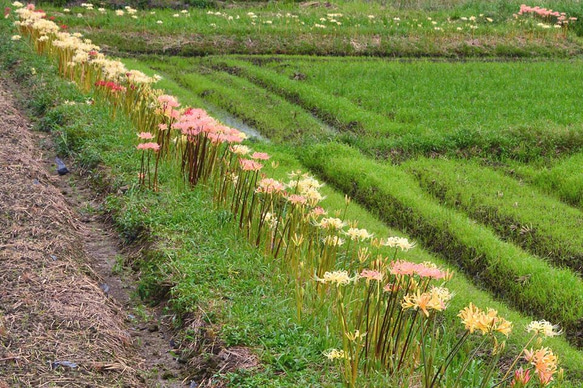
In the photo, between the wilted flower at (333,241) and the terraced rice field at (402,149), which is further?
the terraced rice field at (402,149)

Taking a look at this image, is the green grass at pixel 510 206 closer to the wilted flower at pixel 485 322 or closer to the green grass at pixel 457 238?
the green grass at pixel 457 238

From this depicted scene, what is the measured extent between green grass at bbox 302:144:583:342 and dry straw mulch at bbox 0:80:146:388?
11.6 feet

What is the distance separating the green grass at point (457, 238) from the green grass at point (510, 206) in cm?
28

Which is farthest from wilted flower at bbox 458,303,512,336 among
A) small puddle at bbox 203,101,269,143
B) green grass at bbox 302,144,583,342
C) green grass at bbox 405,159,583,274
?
small puddle at bbox 203,101,269,143

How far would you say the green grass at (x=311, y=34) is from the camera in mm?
17500

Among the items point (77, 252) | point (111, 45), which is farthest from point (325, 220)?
point (111, 45)

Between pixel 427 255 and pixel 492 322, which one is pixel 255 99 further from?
pixel 492 322

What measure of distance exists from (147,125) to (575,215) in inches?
200

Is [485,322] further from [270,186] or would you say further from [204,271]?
[204,271]

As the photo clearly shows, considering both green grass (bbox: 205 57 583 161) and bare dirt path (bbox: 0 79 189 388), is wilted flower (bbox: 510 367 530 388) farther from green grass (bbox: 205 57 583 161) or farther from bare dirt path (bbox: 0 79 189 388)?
green grass (bbox: 205 57 583 161)

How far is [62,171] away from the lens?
25.7 feet

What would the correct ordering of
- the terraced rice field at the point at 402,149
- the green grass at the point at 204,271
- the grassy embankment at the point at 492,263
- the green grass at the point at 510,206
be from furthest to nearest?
the green grass at the point at 510,206 < the grassy embankment at the point at 492,263 < the terraced rice field at the point at 402,149 < the green grass at the point at 204,271

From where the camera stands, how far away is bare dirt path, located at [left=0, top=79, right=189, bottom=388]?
3.94 metres

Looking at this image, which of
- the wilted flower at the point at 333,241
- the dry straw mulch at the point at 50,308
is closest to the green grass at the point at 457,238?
the wilted flower at the point at 333,241
